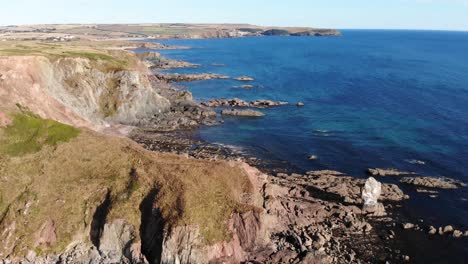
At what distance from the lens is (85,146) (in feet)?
165

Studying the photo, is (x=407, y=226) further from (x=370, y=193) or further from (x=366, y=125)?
(x=366, y=125)

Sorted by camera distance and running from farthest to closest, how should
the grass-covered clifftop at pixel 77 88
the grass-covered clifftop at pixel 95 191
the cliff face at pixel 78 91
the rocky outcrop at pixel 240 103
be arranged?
the rocky outcrop at pixel 240 103 < the grass-covered clifftop at pixel 77 88 < the cliff face at pixel 78 91 < the grass-covered clifftop at pixel 95 191

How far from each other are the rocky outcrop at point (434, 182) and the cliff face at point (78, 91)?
197 feet

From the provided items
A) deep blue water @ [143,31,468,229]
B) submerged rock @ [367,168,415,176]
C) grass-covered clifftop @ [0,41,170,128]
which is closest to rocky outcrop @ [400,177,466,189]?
deep blue water @ [143,31,468,229]

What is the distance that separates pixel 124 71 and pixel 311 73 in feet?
319

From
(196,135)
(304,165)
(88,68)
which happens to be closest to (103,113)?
(88,68)

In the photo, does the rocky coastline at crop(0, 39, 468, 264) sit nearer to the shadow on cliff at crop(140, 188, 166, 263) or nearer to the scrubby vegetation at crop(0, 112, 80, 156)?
the shadow on cliff at crop(140, 188, 166, 263)

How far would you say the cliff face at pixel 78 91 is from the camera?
7194cm

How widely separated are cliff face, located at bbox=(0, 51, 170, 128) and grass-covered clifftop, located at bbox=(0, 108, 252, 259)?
→ 20.5 metres

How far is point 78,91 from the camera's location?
288ft

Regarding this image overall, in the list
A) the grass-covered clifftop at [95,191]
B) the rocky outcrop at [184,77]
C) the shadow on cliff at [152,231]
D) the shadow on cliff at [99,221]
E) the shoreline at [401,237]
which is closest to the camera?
the shadow on cliff at [152,231]

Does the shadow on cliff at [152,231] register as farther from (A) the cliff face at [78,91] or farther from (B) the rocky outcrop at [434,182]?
(B) the rocky outcrop at [434,182]

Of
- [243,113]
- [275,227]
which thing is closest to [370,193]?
[275,227]

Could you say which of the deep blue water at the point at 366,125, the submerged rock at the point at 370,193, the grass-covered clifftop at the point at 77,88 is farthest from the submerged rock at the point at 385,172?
the grass-covered clifftop at the point at 77,88
